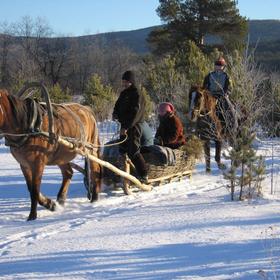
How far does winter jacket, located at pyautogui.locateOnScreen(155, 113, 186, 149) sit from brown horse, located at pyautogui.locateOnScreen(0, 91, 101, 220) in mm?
1675

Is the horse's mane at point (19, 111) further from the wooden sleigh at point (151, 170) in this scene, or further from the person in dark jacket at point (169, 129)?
the person in dark jacket at point (169, 129)

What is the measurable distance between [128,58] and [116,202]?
5057 centimetres

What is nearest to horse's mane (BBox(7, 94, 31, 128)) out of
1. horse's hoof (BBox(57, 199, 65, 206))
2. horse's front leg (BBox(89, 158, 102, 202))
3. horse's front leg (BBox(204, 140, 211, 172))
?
horse's hoof (BBox(57, 199, 65, 206))

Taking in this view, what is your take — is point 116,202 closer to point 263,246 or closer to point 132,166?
point 132,166

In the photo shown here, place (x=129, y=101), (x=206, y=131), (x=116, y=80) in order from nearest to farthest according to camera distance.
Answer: (x=129, y=101)
(x=206, y=131)
(x=116, y=80)

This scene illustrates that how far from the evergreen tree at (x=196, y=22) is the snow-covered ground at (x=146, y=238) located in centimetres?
2493

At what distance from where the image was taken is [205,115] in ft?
32.6

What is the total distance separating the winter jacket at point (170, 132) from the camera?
877cm

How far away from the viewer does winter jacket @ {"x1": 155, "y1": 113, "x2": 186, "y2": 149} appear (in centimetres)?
877

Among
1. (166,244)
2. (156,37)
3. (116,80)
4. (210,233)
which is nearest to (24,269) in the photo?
(166,244)

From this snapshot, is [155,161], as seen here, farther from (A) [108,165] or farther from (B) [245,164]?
(B) [245,164]

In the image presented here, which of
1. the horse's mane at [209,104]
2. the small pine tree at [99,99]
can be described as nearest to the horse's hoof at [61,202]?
the horse's mane at [209,104]

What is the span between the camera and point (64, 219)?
6.18m

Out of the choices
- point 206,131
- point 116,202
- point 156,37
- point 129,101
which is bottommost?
point 116,202
